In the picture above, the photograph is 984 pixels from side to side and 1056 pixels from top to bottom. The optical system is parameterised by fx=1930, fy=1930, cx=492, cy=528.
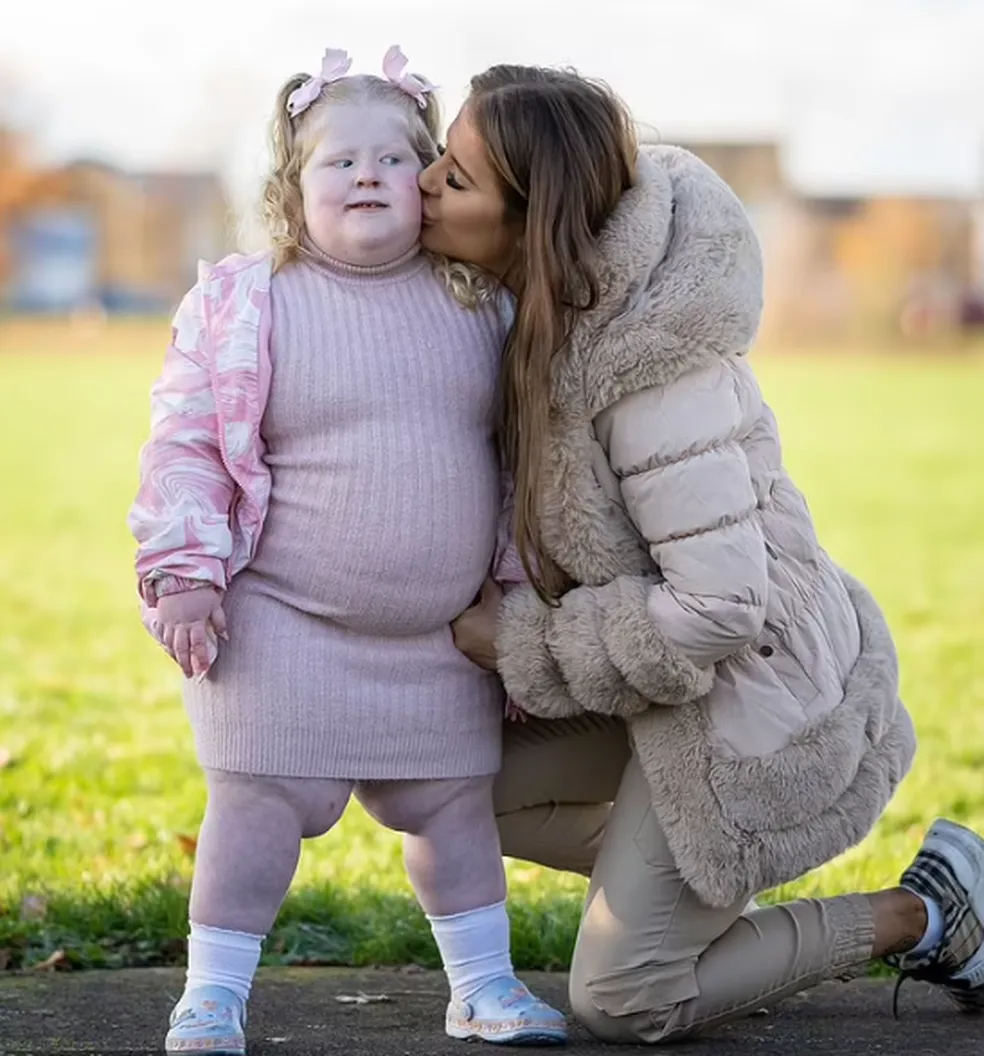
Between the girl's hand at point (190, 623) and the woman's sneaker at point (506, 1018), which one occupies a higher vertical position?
the girl's hand at point (190, 623)

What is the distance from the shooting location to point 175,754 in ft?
19.7

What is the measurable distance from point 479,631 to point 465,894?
0.43 meters

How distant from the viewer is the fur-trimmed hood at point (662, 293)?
9.62 feet

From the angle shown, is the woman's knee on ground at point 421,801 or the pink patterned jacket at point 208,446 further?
the woman's knee on ground at point 421,801

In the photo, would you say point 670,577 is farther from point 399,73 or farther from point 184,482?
point 399,73

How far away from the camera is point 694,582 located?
9.63 feet

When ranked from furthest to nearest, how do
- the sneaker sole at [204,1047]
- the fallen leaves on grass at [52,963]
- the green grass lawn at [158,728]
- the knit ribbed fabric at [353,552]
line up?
the green grass lawn at [158,728] < the fallen leaves on grass at [52,963] < the knit ribbed fabric at [353,552] < the sneaker sole at [204,1047]

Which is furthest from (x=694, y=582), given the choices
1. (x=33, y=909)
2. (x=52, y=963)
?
(x=33, y=909)

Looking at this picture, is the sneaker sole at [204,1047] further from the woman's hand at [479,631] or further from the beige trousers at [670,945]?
the woman's hand at [479,631]

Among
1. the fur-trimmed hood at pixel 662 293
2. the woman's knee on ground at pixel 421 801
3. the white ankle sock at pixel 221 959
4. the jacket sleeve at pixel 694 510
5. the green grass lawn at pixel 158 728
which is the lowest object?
the green grass lawn at pixel 158 728

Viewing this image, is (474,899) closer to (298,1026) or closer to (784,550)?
(298,1026)

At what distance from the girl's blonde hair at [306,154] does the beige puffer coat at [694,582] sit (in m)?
0.26

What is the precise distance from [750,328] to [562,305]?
310mm

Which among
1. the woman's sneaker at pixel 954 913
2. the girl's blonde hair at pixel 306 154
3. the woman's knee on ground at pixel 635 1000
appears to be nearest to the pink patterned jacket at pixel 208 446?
the girl's blonde hair at pixel 306 154
